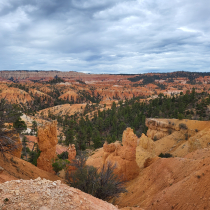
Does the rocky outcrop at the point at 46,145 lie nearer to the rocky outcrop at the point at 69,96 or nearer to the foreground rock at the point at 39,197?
the foreground rock at the point at 39,197

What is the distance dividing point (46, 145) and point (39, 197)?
13909mm

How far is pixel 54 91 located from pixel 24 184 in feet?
524

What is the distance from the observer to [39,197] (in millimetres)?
5133

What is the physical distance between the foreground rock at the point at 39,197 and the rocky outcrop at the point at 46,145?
12.6 meters

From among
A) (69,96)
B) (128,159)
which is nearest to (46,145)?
(128,159)

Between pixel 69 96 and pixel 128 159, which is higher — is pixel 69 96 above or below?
above

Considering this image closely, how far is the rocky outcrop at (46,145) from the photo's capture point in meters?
17.9

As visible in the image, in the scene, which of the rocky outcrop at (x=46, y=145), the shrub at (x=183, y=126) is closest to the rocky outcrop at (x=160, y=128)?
the shrub at (x=183, y=126)

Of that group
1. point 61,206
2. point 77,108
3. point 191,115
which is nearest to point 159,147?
point 191,115

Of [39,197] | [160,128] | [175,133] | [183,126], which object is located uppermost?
[39,197]

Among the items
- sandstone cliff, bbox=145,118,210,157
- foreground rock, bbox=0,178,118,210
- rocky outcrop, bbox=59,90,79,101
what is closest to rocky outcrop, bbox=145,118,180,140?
sandstone cliff, bbox=145,118,210,157

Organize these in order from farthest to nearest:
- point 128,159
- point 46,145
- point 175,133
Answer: point 175,133, point 46,145, point 128,159

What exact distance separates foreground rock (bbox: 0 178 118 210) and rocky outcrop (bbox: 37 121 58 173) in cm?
1260

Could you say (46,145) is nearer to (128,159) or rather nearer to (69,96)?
(128,159)
